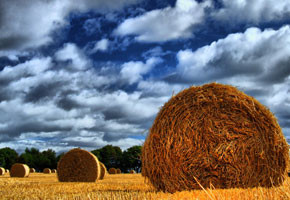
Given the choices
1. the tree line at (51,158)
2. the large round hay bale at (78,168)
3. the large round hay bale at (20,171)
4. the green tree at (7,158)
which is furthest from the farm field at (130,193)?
the green tree at (7,158)

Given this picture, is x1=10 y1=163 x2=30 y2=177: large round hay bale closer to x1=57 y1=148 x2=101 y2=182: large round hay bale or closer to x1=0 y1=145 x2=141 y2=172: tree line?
x1=57 y1=148 x2=101 y2=182: large round hay bale

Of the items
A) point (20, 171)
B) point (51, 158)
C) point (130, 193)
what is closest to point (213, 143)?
point (130, 193)

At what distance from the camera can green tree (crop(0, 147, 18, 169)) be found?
65456mm

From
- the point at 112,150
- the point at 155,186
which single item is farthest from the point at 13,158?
the point at 155,186

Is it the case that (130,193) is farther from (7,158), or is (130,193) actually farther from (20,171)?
(7,158)

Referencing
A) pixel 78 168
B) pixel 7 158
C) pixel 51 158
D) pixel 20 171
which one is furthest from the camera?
pixel 51 158

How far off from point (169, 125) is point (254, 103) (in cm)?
197

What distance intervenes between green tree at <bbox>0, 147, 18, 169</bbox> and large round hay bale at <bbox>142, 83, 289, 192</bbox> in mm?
67892

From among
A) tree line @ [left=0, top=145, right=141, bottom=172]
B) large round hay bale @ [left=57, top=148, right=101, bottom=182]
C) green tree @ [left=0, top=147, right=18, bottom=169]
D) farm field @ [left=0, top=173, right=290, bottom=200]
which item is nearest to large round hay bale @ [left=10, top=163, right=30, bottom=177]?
large round hay bale @ [left=57, top=148, right=101, bottom=182]

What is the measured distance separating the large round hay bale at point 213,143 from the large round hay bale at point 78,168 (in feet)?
23.5

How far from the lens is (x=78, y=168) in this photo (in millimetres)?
13000

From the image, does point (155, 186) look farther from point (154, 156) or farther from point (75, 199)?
point (75, 199)

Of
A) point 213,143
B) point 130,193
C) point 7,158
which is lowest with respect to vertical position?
point 130,193

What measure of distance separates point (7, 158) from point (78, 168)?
2444 inches
